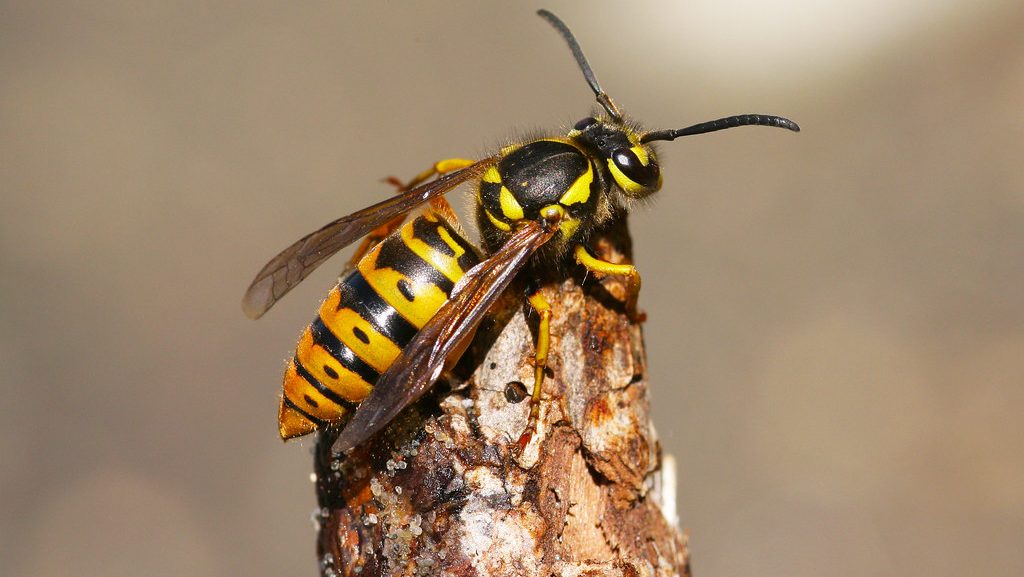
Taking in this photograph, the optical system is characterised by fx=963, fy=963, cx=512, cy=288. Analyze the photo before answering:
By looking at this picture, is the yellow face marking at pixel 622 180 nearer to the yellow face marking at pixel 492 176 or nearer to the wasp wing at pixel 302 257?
the yellow face marking at pixel 492 176

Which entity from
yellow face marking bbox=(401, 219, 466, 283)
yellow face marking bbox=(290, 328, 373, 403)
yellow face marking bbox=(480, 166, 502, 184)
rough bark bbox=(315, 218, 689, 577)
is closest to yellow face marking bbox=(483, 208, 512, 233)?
yellow face marking bbox=(480, 166, 502, 184)

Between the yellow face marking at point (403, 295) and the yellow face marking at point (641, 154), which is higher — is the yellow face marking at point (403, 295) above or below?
below

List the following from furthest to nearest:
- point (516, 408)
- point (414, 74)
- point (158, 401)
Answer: point (414, 74) < point (158, 401) < point (516, 408)

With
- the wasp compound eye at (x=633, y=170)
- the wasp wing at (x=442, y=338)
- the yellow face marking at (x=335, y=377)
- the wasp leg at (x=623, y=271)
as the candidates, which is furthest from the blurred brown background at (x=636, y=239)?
the yellow face marking at (x=335, y=377)

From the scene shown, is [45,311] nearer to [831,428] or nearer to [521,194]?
[521,194]

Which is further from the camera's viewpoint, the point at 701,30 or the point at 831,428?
the point at 701,30

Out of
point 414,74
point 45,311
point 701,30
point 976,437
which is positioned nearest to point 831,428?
point 976,437
